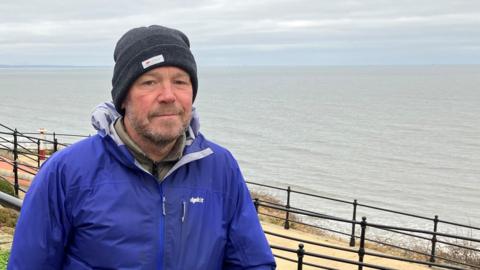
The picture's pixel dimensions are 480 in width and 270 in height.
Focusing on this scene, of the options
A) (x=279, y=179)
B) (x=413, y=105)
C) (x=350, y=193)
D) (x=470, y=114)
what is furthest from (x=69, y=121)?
(x=413, y=105)

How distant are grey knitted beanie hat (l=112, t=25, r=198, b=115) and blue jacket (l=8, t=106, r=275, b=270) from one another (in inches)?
8.3

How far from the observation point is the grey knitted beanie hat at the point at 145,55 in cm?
208

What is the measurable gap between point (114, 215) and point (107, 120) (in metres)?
0.43

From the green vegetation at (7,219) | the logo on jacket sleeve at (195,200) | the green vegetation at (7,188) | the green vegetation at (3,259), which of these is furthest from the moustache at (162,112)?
the green vegetation at (7,188)

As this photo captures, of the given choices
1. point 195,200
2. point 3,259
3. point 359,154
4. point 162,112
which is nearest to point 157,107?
point 162,112

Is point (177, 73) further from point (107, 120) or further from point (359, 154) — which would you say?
point (359, 154)

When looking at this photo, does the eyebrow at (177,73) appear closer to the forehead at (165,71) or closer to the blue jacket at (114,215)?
the forehead at (165,71)

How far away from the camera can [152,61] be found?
2.07 m

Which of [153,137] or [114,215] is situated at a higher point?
[153,137]

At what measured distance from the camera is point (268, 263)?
2258 mm

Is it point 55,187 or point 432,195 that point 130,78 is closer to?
point 55,187

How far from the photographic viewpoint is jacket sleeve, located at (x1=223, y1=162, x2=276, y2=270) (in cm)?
219

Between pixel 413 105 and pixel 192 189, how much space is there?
92.8 metres

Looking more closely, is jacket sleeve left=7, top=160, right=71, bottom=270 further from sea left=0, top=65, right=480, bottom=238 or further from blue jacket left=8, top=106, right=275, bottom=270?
sea left=0, top=65, right=480, bottom=238
